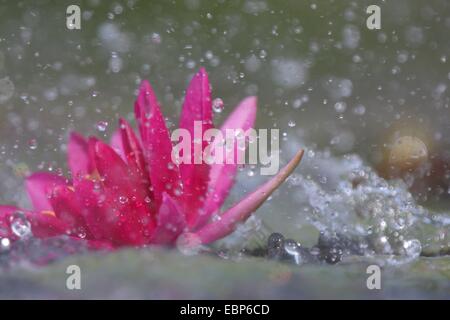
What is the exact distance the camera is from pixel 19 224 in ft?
1.76

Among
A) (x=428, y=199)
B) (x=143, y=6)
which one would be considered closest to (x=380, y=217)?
(x=428, y=199)

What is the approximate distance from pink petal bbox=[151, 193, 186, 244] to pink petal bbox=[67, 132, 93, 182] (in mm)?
135

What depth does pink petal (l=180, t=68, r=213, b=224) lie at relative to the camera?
1.81ft

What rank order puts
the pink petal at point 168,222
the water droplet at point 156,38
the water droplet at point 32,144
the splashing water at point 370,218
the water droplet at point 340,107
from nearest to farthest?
the pink petal at point 168,222 → the splashing water at point 370,218 → the water droplet at point 32,144 → the water droplet at point 340,107 → the water droplet at point 156,38

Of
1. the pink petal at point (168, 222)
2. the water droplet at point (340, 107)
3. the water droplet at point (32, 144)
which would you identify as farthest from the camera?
the water droplet at point (340, 107)

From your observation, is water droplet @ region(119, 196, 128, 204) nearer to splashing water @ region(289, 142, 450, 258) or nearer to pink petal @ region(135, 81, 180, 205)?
pink petal @ region(135, 81, 180, 205)

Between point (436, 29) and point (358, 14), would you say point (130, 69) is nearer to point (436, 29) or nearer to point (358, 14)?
point (358, 14)

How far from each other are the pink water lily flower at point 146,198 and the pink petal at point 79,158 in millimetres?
58

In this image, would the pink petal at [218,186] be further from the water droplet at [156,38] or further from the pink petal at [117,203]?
the water droplet at [156,38]

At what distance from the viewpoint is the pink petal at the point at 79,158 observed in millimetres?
623

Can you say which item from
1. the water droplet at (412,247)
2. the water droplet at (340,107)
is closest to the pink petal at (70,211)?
the water droplet at (412,247)

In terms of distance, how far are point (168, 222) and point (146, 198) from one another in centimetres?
4

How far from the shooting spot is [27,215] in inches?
21.2

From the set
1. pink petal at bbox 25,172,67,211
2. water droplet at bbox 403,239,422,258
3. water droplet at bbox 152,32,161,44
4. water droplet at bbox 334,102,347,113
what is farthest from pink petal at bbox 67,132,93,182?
water droplet at bbox 152,32,161,44
